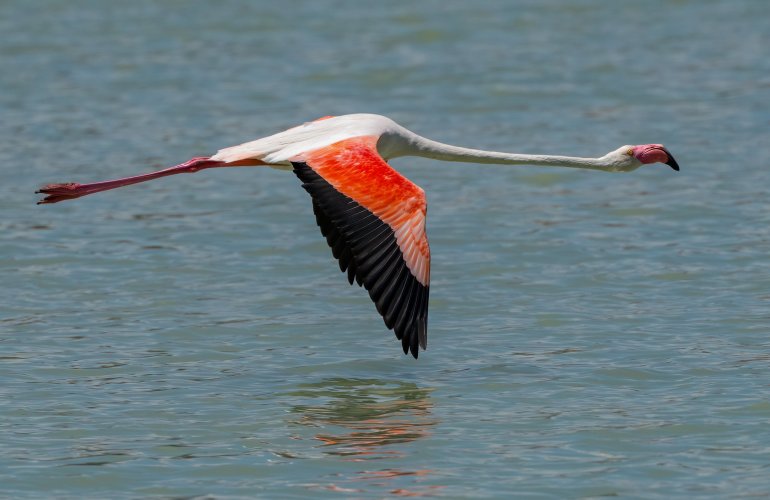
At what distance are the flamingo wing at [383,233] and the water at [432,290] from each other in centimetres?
74


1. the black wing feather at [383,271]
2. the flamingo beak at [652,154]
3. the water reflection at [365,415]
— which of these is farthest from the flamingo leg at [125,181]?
the flamingo beak at [652,154]

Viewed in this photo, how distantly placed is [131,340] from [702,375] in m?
4.24

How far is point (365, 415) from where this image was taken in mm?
9828

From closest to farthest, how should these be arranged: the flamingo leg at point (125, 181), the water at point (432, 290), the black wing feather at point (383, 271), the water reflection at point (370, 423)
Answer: the water reflection at point (370, 423), the water at point (432, 290), the black wing feather at point (383, 271), the flamingo leg at point (125, 181)

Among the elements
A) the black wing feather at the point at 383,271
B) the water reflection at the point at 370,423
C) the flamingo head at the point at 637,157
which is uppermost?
the flamingo head at the point at 637,157

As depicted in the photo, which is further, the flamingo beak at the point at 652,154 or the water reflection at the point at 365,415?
the flamingo beak at the point at 652,154

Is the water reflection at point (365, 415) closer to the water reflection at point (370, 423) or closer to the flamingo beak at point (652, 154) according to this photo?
the water reflection at point (370, 423)

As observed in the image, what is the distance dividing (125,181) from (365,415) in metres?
2.99

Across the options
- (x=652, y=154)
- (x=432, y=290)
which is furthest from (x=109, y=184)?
(x=652, y=154)

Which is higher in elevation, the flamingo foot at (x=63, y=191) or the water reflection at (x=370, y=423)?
the flamingo foot at (x=63, y=191)

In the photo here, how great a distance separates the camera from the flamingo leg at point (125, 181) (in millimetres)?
11305

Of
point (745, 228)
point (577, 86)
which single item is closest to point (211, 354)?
point (745, 228)

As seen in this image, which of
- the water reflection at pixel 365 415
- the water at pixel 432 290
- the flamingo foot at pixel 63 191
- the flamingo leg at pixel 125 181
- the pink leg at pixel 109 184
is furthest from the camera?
the flamingo foot at pixel 63 191

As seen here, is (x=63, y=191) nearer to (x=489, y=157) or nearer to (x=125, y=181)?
(x=125, y=181)
